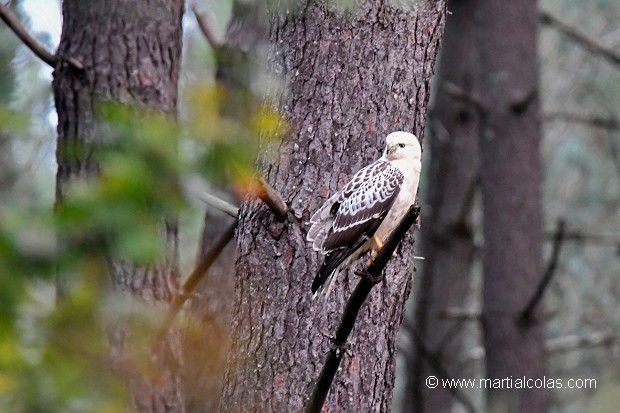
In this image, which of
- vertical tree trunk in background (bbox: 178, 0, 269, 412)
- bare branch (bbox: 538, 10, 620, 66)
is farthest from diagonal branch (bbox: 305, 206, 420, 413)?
bare branch (bbox: 538, 10, 620, 66)

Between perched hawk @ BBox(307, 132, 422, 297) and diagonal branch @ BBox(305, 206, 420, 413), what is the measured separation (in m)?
0.55

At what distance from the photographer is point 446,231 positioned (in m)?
8.33

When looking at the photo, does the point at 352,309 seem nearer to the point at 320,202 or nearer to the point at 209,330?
the point at 320,202

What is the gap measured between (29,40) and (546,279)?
364 cm

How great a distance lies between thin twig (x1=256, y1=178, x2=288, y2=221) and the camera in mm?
3324

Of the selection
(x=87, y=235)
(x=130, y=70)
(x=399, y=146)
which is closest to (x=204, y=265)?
(x=399, y=146)

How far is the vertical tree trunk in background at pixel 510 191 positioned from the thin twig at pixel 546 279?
0.08 meters

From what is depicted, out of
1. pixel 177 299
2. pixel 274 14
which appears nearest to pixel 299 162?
pixel 274 14

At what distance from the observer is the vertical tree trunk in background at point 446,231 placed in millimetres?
8250

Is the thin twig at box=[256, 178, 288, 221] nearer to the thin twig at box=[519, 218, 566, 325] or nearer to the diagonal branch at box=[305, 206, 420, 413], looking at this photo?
the diagonal branch at box=[305, 206, 420, 413]

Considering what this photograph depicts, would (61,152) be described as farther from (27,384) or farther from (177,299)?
(177,299)

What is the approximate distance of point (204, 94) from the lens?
1.93 meters

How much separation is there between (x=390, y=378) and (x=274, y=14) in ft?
5.76

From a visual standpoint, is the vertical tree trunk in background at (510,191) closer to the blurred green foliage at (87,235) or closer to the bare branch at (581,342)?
the bare branch at (581,342)
